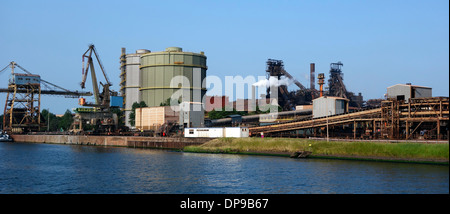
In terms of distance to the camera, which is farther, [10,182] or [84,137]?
[84,137]

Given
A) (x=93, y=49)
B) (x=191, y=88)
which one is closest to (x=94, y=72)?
(x=93, y=49)

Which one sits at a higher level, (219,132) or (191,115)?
(191,115)

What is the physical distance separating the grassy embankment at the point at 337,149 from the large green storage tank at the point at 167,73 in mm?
74316

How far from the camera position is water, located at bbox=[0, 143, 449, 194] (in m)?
41.8

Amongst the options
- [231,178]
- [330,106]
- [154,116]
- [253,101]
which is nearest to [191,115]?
[154,116]

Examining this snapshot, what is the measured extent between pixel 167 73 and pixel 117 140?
47949 mm

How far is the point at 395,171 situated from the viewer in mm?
50875

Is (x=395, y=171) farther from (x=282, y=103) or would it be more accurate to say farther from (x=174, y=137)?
(x=282, y=103)

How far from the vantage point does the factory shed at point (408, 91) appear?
275 feet

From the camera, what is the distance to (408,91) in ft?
275

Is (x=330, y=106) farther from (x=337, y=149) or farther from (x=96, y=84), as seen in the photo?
(x=96, y=84)

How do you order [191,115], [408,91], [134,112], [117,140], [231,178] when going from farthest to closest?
[134,112] < [191,115] < [117,140] < [408,91] < [231,178]

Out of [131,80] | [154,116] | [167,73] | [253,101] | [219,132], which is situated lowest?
[219,132]
